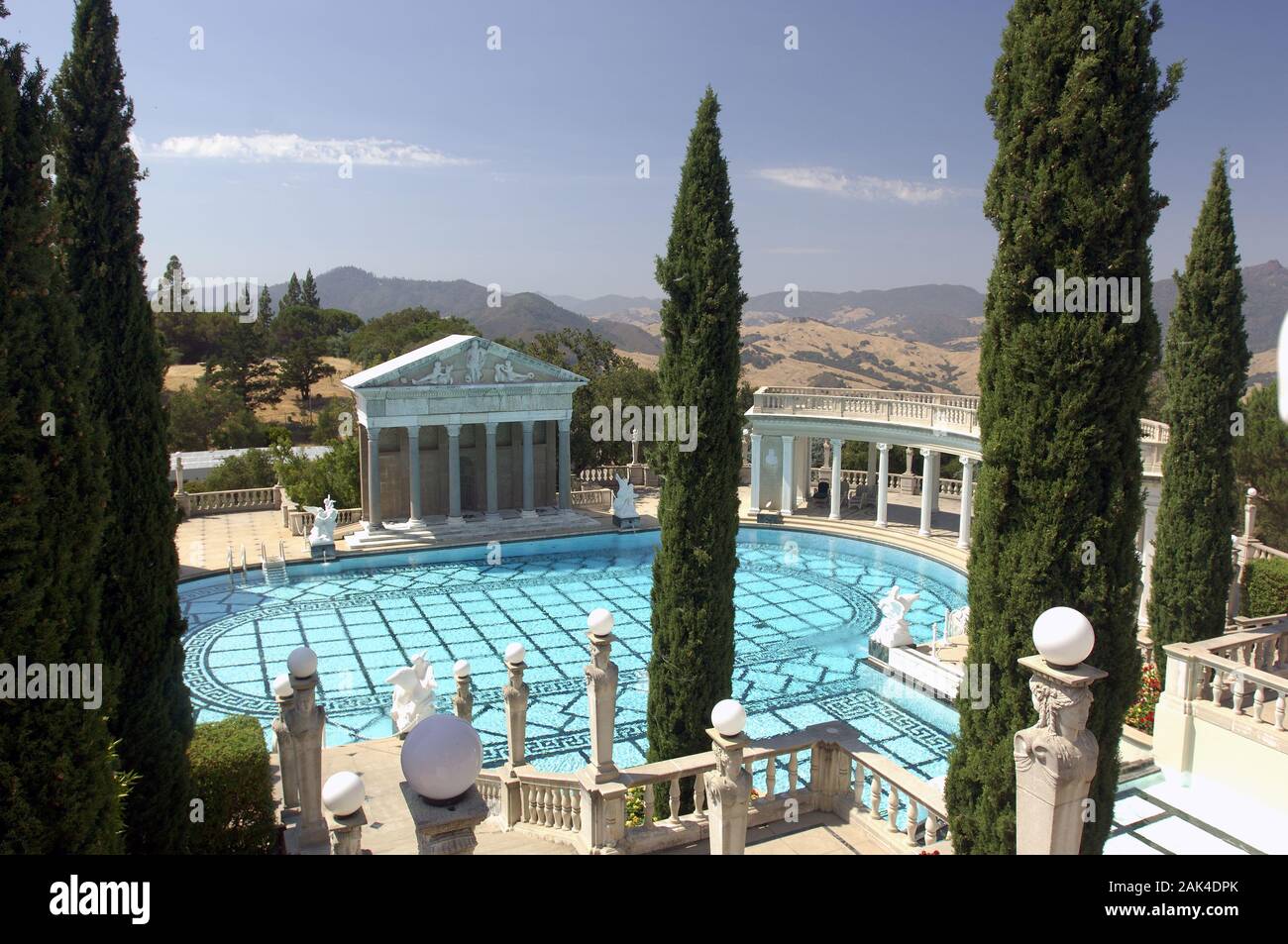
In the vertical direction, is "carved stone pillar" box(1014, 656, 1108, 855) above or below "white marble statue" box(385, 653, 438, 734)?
above

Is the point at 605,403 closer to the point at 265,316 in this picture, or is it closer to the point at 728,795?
the point at 728,795

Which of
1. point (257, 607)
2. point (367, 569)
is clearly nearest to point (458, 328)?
point (367, 569)

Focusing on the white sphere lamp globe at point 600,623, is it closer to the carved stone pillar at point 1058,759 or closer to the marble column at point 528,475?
the carved stone pillar at point 1058,759

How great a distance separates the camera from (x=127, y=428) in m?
8.61

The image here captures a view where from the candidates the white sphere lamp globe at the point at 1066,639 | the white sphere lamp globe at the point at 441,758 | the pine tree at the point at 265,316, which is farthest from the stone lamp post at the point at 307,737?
the pine tree at the point at 265,316

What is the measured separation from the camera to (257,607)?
69.3ft

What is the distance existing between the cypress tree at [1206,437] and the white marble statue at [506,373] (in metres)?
19.9

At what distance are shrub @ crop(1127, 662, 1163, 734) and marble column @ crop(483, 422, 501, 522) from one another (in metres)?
20.3

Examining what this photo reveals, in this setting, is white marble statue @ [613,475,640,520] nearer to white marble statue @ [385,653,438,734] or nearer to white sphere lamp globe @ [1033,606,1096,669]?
white marble statue @ [385,653,438,734]

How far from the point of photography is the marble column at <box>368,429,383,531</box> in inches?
1062

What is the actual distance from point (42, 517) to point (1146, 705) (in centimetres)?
1366

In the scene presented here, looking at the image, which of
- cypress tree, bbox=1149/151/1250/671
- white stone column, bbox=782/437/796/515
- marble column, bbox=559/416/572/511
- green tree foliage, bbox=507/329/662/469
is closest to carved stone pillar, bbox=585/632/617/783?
cypress tree, bbox=1149/151/1250/671

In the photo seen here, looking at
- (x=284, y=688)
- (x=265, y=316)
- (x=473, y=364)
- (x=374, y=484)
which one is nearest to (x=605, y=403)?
(x=473, y=364)

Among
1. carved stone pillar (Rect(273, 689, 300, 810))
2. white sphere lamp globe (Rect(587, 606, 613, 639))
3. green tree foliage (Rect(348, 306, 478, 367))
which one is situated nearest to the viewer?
white sphere lamp globe (Rect(587, 606, 613, 639))
